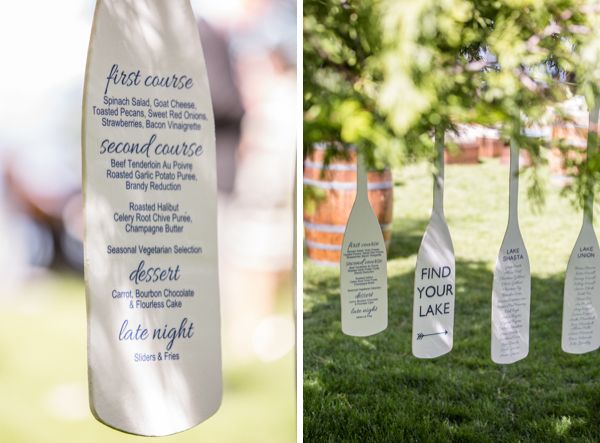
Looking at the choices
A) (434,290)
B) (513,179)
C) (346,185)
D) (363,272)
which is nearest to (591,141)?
(513,179)

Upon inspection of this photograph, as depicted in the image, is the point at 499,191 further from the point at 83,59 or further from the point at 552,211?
the point at 83,59

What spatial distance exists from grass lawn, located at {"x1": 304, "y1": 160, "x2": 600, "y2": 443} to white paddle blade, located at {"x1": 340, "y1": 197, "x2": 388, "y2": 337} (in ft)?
1.36

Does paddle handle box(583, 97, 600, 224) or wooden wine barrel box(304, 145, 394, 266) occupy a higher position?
paddle handle box(583, 97, 600, 224)

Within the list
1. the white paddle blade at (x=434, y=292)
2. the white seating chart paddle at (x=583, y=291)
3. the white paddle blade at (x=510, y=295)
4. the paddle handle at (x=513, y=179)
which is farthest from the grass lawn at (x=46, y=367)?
the white seating chart paddle at (x=583, y=291)

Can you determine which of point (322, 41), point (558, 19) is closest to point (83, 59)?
point (322, 41)

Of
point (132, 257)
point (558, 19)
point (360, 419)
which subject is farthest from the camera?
point (360, 419)

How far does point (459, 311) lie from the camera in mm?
3783

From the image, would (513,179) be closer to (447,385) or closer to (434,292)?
(434,292)

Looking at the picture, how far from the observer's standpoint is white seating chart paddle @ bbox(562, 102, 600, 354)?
193 centimetres

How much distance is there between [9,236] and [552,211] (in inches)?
192

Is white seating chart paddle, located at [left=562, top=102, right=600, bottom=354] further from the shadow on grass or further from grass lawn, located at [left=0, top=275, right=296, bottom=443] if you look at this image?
grass lawn, located at [left=0, top=275, right=296, bottom=443]

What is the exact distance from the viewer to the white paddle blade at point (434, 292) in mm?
1785

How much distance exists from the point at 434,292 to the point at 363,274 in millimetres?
178

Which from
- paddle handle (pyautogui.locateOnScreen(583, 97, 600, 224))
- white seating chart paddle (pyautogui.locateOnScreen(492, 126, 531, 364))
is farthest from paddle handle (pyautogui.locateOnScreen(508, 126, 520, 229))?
paddle handle (pyautogui.locateOnScreen(583, 97, 600, 224))
